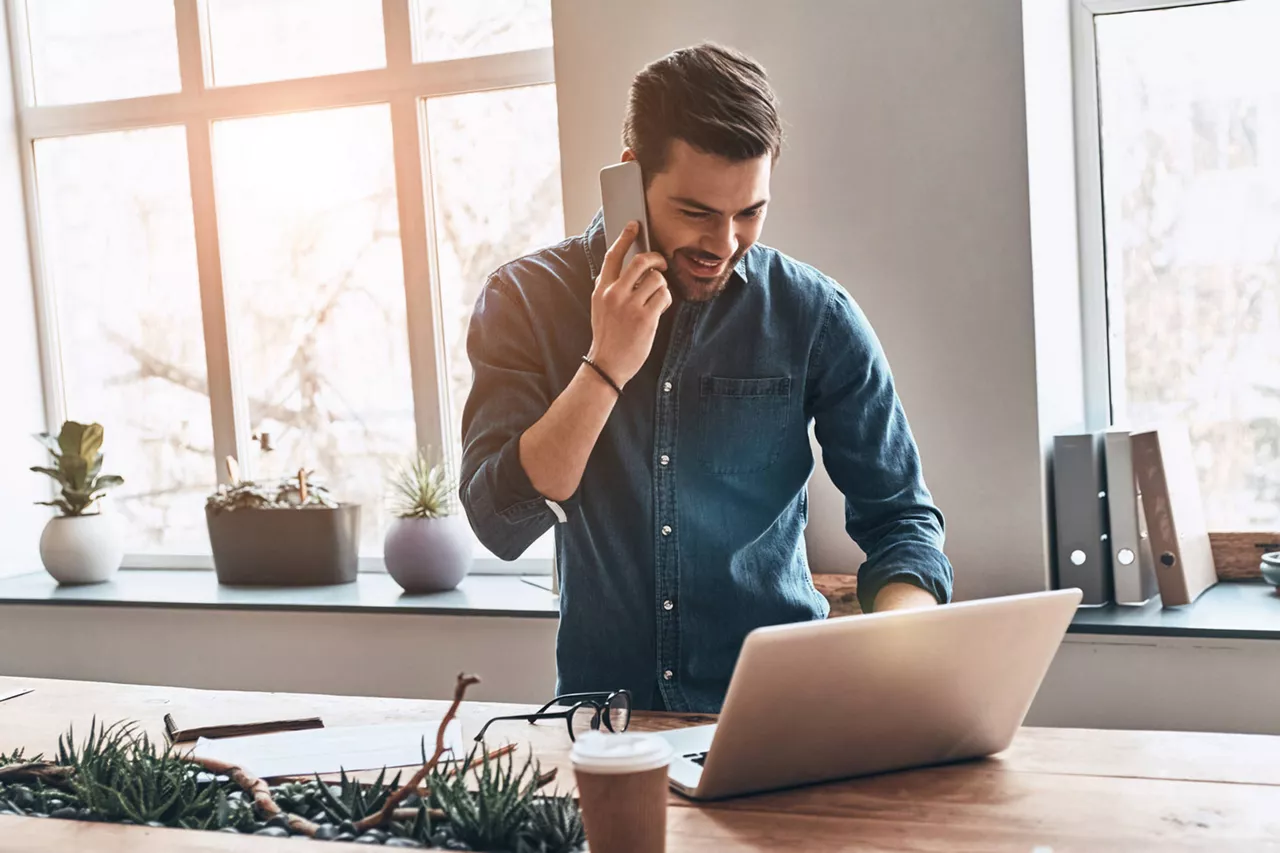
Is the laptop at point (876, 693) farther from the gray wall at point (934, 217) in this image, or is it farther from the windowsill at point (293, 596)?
the windowsill at point (293, 596)

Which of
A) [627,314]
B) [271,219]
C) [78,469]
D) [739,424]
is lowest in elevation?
[78,469]

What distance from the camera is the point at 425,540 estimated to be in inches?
123

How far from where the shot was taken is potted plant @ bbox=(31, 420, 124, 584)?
349 cm

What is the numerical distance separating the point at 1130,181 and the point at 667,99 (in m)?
1.58

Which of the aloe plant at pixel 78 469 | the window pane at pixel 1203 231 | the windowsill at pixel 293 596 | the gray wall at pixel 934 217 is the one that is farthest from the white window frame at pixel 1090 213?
the aloe plant at pixel 78 469

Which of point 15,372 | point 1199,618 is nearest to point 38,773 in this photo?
point 1199,618

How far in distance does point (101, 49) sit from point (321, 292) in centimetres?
106

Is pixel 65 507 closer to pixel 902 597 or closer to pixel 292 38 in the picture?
pixel 292 38

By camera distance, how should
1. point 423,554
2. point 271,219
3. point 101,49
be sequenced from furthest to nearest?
1. point 101,49
2. point 271,219
3. point 423,554

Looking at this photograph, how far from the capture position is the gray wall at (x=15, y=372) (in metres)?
3.71

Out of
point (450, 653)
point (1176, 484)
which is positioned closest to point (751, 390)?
point (1176, 484)

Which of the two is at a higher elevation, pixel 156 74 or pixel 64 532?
pixel 156 74

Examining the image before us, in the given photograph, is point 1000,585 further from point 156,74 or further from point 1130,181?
point 156,74

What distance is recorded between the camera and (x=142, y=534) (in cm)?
380
